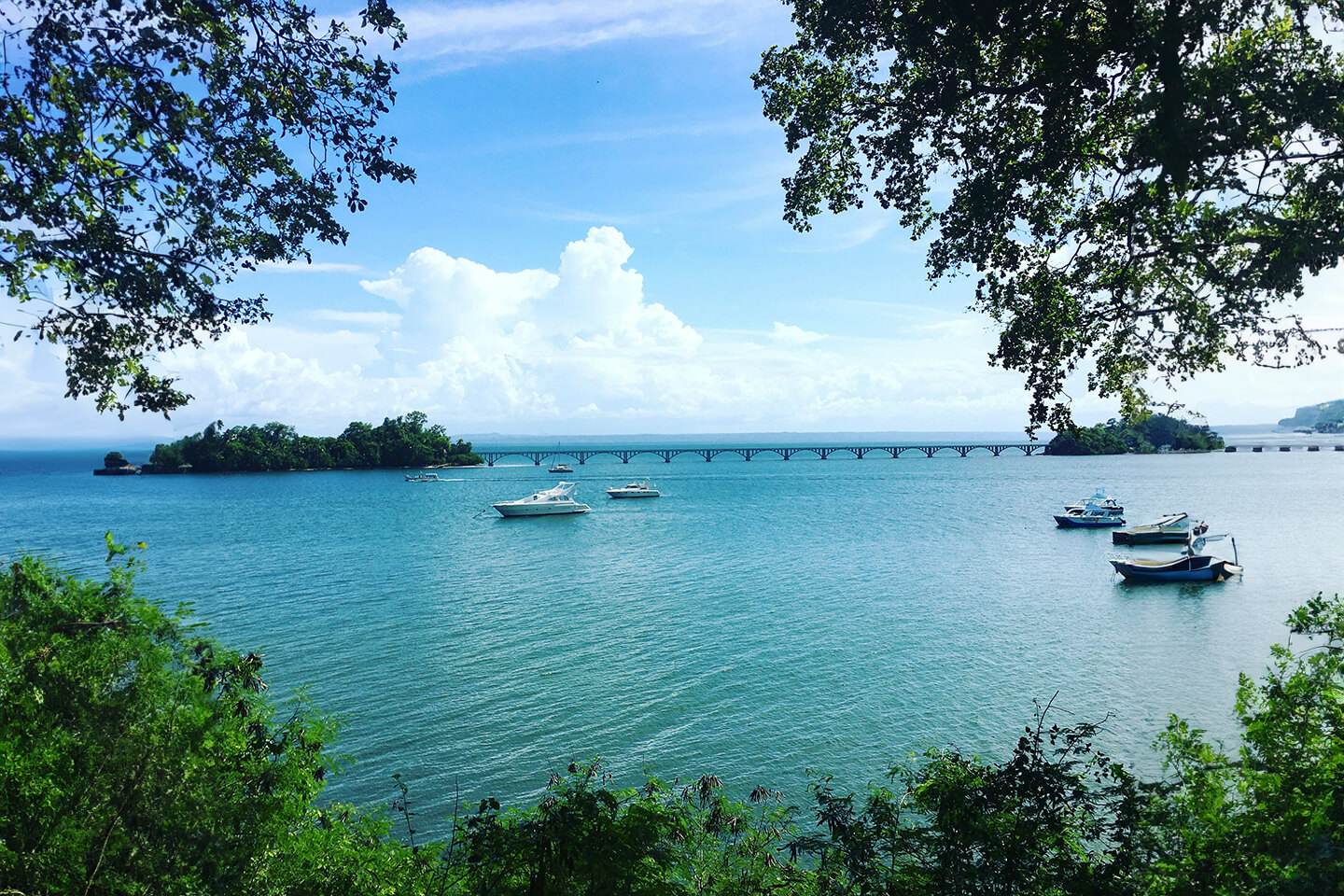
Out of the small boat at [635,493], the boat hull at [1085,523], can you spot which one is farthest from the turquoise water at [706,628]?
the small boat at [635,493]

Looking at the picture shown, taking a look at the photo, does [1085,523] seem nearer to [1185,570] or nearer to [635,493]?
[1185,570]

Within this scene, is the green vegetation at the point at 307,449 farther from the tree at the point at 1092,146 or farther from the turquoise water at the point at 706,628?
the tree at the point at 1092,146

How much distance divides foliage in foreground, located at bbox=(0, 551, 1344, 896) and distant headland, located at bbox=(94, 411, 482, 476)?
16572 cm

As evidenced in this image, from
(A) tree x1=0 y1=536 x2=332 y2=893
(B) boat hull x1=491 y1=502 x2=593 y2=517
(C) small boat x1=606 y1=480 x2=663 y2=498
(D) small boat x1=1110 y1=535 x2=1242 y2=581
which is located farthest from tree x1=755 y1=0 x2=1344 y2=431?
(C) small boat x1=606 y1=480 x2=663 y2=498

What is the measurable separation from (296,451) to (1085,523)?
154534mm

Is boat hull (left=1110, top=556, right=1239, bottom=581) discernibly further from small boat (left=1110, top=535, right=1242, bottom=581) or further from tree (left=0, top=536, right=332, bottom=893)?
tree (left=0, top=536, right=332, bottom=893)

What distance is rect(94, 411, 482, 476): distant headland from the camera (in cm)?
15900

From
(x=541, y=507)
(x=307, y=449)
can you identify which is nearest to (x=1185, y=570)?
(x=541, y=507)

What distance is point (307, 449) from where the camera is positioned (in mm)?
165625

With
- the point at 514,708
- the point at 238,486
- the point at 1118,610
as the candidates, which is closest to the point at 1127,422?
the point at 514,708

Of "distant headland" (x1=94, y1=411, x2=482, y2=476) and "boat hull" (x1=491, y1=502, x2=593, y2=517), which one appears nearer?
"boat hull" (x1=491, y1=502, x2=593, y2=517)

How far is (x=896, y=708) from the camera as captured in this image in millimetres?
22594

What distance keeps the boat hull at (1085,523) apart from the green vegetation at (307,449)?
142572mm

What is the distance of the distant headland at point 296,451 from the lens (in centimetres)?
15900
